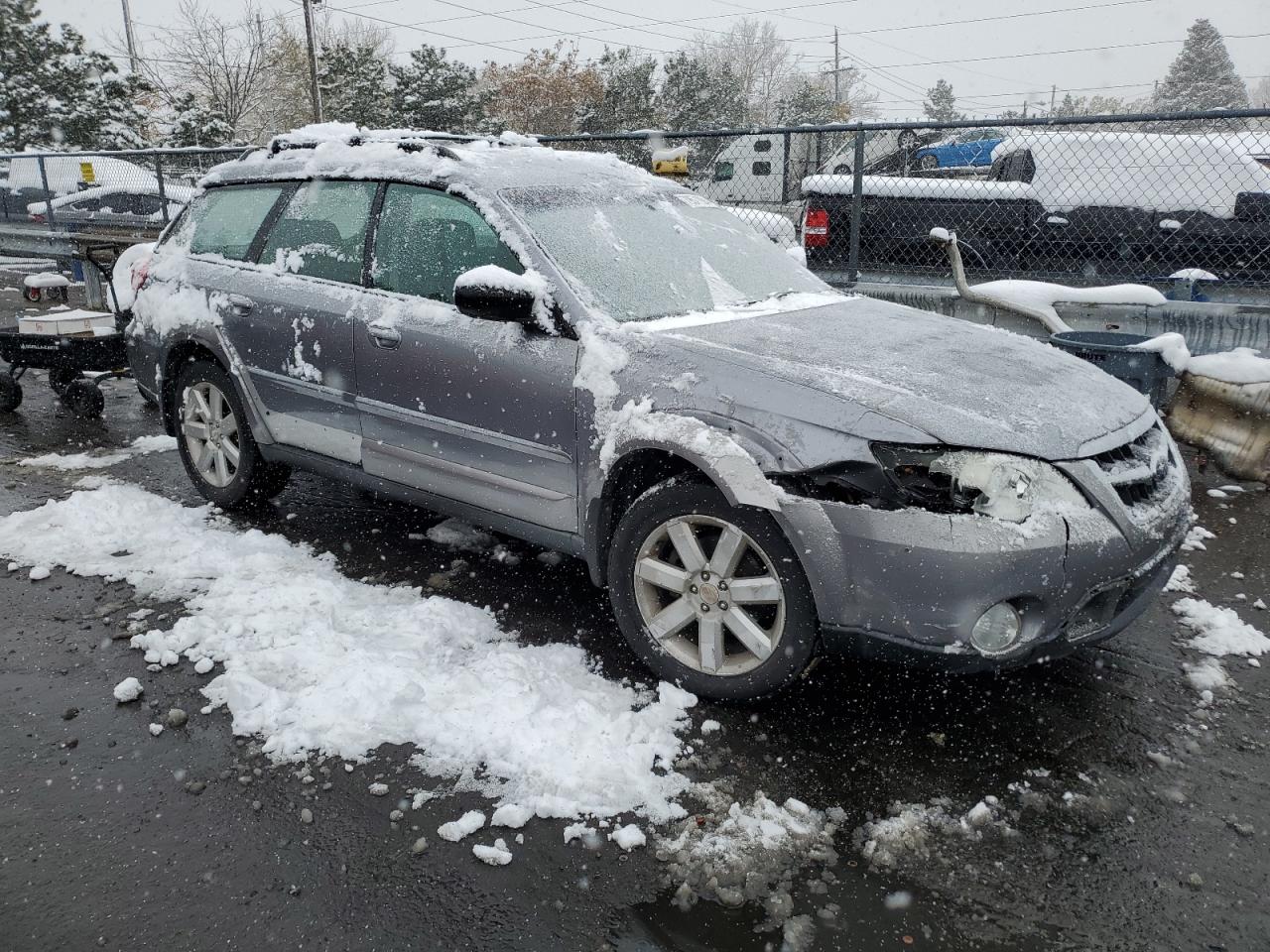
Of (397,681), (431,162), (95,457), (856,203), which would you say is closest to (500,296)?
(431,162)

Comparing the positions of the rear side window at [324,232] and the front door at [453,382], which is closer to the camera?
the front door at [453,382]

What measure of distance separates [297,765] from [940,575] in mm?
1990

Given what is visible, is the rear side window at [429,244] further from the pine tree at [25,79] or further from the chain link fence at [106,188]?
the pine tree at [25,79]

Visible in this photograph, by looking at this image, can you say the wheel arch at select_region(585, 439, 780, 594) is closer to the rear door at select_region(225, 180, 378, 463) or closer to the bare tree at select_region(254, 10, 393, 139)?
the rear door at select_region(225, 180, 378, 463)

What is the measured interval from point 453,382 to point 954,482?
192cm

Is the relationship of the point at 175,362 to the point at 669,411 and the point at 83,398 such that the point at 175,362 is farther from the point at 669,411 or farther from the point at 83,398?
the point at 669,411

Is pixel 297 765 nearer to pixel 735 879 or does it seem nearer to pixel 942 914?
pixel 735 879

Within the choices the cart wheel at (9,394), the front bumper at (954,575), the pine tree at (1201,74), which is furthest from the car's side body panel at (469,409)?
the pine tree at (1201,74)

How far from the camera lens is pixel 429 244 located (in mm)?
3914

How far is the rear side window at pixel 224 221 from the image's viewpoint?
4684 mm

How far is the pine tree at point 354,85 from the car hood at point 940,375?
41.1 m

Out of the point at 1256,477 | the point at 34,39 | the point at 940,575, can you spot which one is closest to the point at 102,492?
the point at 940,575

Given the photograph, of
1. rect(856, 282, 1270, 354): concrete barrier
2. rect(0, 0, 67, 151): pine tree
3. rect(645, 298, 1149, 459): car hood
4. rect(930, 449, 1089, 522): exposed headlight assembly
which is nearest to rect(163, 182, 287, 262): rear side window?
rect(645, 298, 1149, 459): car hood

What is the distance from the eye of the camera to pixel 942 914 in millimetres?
2297
